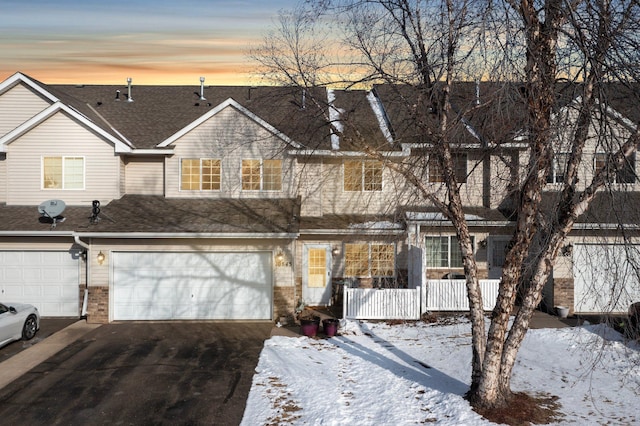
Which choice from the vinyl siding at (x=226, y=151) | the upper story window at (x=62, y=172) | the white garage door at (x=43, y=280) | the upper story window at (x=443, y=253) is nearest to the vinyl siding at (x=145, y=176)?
the vinyl siding at (x=226, y=151)

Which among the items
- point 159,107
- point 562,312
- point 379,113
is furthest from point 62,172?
Answer: point 562,312

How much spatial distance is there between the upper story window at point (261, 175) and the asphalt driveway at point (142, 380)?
530 cm

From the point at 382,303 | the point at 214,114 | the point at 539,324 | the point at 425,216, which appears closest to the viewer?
the point at 539,324

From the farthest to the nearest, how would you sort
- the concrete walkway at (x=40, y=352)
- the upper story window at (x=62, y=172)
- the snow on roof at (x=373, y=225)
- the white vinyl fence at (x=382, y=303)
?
1. the upper story window at (x=62, y=172)
2. the snow on roof at (x=373, y=225)
3. the white vinyl fence at (x=382, y=303)
4. the concrete walkway at (x=40, y=352)

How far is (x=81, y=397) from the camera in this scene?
412 inches

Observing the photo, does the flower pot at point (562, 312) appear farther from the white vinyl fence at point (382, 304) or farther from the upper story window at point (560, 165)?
the upper story window at point (560, 165)

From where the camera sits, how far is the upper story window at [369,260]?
1919cm

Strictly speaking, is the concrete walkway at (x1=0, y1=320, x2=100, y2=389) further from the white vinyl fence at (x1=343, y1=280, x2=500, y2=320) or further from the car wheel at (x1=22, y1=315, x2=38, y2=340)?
the white vinyl fence at (x1=343, y1=280, x2=500, y2=320)

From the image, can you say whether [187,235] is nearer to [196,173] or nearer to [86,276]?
[196,173]

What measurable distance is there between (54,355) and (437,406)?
9327 mm

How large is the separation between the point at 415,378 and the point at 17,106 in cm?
1701

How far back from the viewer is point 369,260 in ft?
63.1

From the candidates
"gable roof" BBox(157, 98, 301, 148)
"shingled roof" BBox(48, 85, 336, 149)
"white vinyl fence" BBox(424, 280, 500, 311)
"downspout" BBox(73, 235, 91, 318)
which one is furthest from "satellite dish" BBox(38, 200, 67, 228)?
"white vinyl fence" BBox(424, 280, 500, 311)

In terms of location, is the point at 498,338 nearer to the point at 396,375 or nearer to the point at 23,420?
the point at 396,375
